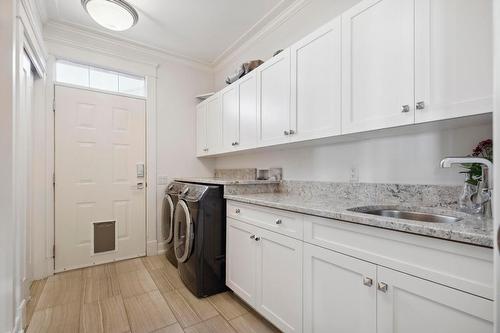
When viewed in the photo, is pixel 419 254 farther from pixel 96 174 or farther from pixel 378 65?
pixel 96 174

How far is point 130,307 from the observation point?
1.89 metres

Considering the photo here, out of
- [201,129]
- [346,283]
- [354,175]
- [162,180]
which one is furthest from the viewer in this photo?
[201,129]

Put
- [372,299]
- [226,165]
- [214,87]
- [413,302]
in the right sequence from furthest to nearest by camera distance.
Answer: [214,87] < [226,165] < [372,299] < [413,302]

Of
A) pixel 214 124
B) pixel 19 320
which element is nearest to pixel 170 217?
pixel 214 124

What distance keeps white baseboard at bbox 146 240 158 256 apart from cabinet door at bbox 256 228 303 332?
1898 mm

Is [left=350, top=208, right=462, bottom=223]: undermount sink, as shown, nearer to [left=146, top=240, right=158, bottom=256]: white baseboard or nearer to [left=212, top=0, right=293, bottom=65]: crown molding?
→ [left=212, top=0, right=293, bottom=65]: crown molding

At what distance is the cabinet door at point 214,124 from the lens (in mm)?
2875

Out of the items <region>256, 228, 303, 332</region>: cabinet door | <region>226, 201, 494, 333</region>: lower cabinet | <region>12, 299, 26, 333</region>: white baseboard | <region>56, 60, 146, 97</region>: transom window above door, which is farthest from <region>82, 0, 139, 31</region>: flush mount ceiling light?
<region>12, 299, 26, 333</region>: white baseboard

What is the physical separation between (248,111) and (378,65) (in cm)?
126

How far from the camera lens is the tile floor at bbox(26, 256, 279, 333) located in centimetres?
165

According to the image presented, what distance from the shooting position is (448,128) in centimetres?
132

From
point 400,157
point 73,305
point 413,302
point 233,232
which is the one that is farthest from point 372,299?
point 73,305

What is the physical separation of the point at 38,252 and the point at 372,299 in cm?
301

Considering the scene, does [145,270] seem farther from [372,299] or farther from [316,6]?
[316,6]
